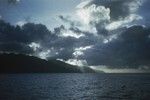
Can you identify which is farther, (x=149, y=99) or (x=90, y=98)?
(x=90, y=98)

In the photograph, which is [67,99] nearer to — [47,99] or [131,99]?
[47,99]

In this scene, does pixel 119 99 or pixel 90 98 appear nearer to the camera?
pixel 119 99

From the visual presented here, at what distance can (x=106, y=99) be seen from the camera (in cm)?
8212

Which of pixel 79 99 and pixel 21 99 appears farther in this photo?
pixel 79 99

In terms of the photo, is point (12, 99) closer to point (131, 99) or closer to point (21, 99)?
point (21, 99)

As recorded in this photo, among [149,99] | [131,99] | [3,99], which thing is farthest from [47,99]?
[149,99]

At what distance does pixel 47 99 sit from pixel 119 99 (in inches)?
929

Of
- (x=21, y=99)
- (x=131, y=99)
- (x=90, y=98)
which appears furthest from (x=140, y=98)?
(x=21, y=99)

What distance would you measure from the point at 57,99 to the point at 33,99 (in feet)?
27.2

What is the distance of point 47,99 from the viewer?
8138 cm

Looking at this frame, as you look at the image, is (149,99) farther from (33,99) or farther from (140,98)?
(33,99)

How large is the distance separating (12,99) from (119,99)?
34147mm

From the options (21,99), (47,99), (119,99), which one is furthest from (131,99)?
(21,99)

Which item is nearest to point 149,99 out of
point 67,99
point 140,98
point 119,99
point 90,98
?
point 140,98
